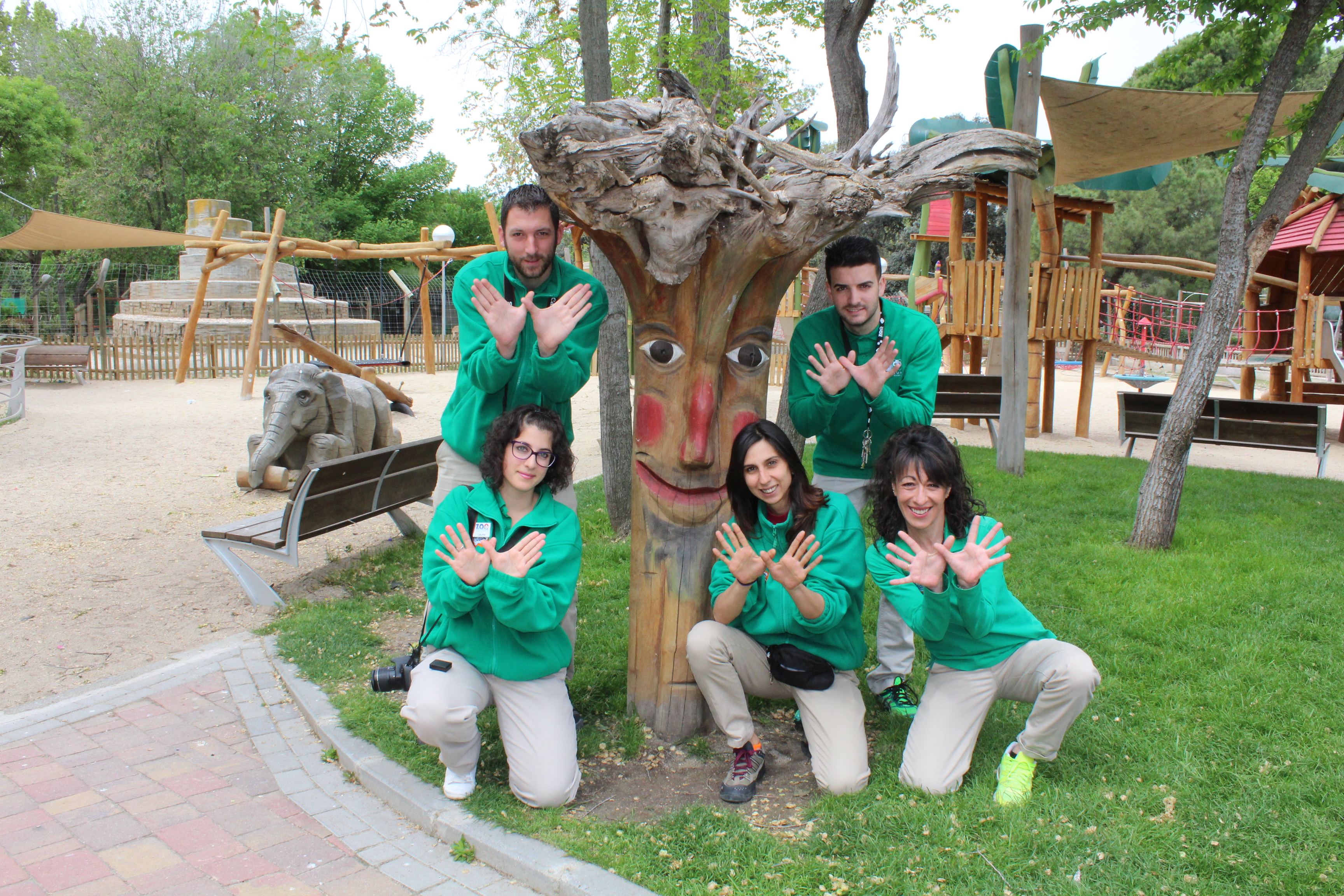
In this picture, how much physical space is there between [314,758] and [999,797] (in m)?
2.42

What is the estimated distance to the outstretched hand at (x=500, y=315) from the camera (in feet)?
9.97

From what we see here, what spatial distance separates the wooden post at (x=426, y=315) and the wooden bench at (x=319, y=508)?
422 inches

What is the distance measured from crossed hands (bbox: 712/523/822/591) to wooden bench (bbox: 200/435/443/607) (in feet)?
7.87

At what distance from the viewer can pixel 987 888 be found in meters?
2.44

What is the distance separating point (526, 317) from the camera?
10.3 feet

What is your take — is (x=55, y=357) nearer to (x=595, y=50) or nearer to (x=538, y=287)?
(x=595, y=50)

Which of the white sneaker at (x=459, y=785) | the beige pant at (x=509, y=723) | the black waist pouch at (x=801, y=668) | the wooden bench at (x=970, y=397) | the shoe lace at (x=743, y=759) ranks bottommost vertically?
the white sneaker at (x=459, y=785)

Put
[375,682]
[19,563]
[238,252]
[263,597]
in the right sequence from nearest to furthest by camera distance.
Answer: [375,682] < [263,597] < [19,563] < [238,252]

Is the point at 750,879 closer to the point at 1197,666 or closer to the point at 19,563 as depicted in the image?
the point at 1197,666

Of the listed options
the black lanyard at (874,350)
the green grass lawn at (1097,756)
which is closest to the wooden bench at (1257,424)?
the green grass lawn at (1097,756)

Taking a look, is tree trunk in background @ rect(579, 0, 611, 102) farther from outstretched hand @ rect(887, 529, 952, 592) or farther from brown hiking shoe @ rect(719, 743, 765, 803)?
brown hiking shoe @ rect(719, 743, 765, 803)

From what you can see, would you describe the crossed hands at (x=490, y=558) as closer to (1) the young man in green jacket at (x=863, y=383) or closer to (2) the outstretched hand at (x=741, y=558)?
(2) the outstretched hand at (x=741, y=558)

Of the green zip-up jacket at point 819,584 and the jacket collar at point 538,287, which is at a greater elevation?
the jacket collar at point 538,287

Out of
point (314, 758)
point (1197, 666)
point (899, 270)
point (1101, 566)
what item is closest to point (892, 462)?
point (1197, 666)
